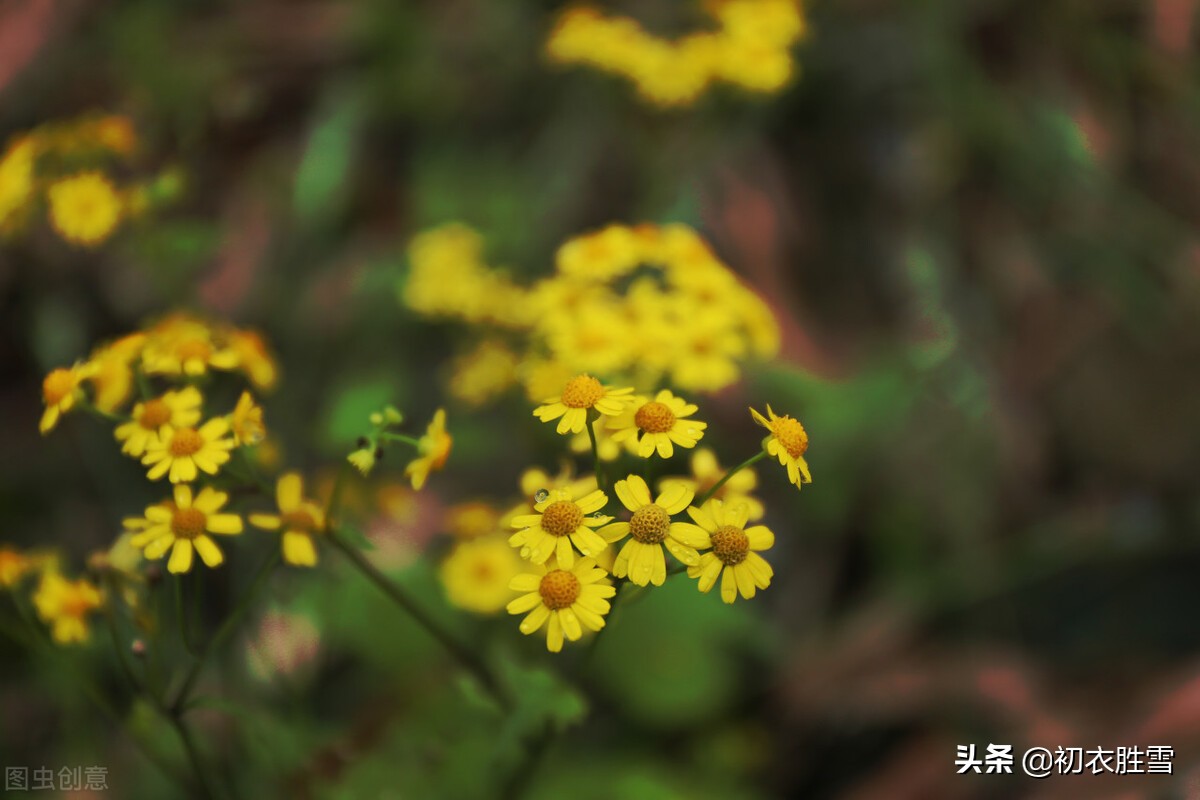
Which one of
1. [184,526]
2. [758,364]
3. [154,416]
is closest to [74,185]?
[154,416]

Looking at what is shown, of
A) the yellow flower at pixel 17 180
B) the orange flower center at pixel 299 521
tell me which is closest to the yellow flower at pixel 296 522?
the orange flower center at pixel 299 521

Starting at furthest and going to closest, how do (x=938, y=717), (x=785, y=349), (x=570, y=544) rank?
(x=785, y=349) < (x=938, y=717) < (x=570, y=544)

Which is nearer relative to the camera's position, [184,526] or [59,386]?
[184,526]

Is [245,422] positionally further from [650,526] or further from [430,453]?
[650,526]

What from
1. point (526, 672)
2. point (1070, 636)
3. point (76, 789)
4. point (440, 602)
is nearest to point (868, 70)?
point (1070, 636)

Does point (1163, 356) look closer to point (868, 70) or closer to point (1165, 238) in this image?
point (1165, 238)
